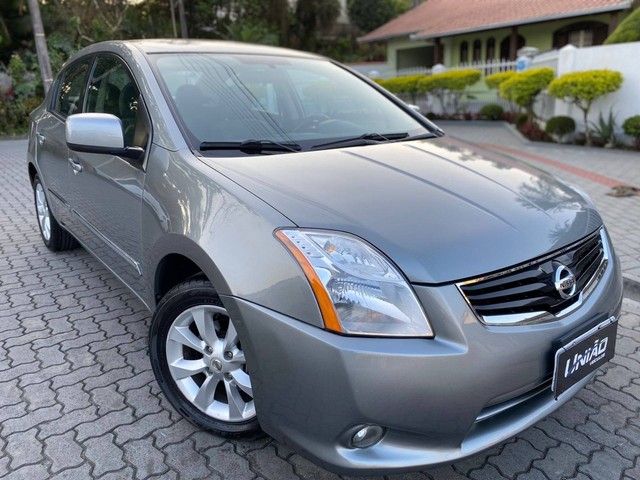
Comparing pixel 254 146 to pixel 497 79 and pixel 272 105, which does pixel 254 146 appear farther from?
pixel 497 79

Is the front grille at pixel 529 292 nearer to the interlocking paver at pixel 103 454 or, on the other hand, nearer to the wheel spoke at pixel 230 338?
the wheel spoke at pixel 230 338

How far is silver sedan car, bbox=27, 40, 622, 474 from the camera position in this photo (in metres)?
1.68

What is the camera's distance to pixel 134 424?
2.44 m

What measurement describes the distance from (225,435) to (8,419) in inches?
42.2

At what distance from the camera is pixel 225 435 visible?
2195 mm

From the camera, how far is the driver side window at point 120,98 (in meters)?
2.62

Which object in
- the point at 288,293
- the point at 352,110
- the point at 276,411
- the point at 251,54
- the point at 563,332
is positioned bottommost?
the point at 276,411

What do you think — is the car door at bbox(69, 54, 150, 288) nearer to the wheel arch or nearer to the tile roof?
the wheel arch

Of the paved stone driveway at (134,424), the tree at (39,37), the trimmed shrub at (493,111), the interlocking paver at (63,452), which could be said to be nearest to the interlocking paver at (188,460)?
the paved stone driveway at (134,424)

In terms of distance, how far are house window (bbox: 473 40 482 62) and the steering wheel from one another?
21607 mm

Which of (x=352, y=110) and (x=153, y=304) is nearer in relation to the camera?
(x=153, y=304)

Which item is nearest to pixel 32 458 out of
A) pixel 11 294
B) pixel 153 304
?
pixel 153 304

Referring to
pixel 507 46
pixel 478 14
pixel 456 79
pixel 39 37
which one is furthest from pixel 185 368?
pixel 507 46

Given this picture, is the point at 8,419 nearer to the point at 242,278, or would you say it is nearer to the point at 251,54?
the point at 242,278
